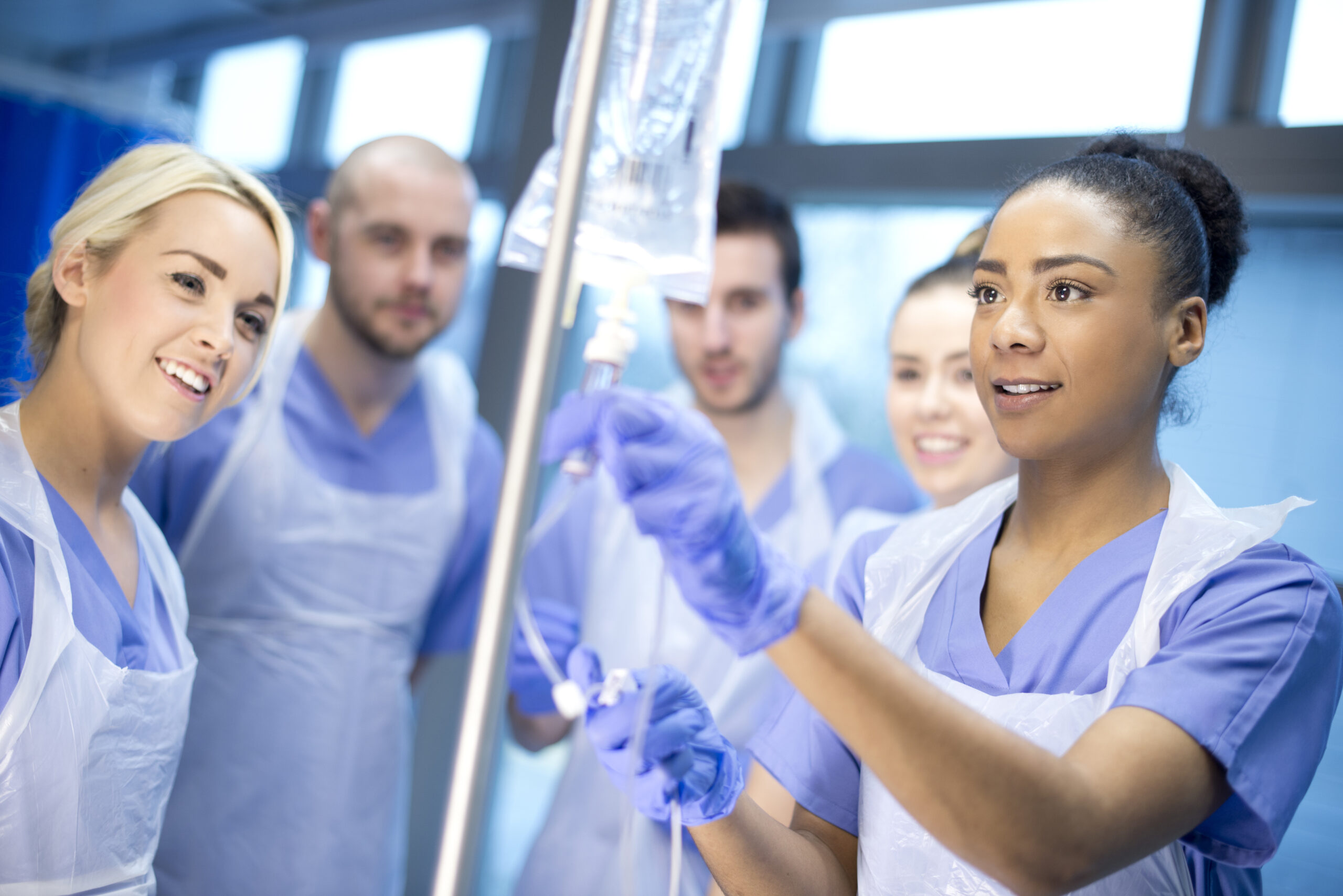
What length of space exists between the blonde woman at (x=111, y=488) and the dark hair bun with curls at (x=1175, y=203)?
2.90 feet

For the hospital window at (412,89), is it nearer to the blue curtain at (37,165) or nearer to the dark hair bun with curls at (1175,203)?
the blue curtain at (37,165)

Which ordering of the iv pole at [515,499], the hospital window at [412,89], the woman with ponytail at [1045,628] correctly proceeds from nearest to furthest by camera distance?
1. the iv pole at [515,499]
2. the woman with ponytail at [1045,628]
3. the hospital window at [412,89]

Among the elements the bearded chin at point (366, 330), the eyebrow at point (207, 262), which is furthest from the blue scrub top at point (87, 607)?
the bearded chin at point (366, 330)

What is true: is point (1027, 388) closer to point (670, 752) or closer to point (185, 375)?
point (670, 752)

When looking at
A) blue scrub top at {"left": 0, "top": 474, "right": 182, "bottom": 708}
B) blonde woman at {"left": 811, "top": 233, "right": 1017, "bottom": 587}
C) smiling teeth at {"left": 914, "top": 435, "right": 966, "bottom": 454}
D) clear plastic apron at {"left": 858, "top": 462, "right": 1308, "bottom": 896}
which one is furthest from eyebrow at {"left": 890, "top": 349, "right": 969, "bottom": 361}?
blue scrub top at {"left": 0, "top": 474, "right": 182, "bottom": 708}

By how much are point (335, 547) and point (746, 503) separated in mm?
713

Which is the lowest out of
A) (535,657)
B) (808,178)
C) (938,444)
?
(535,657)

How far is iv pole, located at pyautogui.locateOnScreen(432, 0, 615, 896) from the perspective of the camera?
624mm

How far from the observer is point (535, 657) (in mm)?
1383

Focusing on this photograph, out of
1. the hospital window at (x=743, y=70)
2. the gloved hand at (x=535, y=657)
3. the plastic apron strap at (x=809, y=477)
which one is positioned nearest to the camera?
the gloved hand at (x=535, y=657)

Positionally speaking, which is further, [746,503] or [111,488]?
[746,503]

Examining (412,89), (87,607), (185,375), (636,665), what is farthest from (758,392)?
(412,89)

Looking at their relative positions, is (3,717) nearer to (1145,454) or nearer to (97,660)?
(97,660)

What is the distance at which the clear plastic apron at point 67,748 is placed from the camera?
2.97ft
